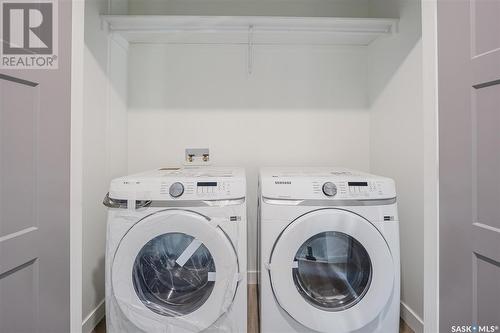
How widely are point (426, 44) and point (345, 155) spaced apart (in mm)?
1022

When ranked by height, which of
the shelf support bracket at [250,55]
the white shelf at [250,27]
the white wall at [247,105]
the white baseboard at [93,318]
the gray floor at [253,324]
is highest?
the white shelf at [250,27]

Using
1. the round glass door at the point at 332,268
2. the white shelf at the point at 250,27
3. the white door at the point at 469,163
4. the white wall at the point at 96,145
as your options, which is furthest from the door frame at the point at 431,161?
the white wall at the point at 96,145

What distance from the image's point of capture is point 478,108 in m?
0.86

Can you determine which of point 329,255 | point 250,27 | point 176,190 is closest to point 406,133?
point 329,255

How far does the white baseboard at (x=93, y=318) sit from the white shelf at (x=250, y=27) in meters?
1.77

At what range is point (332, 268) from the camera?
1219 mm

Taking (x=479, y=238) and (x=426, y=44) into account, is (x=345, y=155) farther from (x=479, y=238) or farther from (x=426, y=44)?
(x=479, y=238)

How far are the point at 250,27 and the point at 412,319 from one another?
2063 millimetres

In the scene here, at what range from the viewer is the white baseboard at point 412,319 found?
1346mm

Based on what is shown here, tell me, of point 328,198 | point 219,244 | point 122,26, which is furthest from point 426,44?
point 122,26
